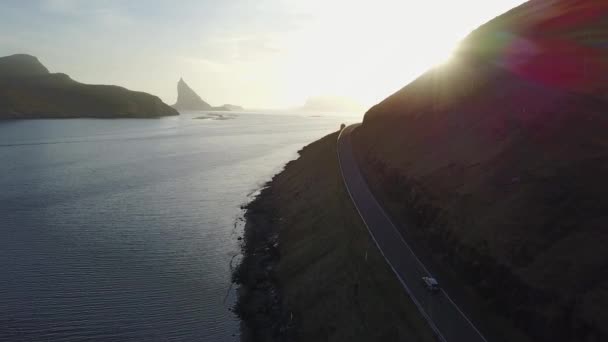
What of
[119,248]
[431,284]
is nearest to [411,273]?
[431,284]

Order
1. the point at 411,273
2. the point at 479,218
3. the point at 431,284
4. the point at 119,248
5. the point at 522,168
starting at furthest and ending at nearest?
1. the point at 119,248
2. the point at 522,168
3. the point at 479,218
4. the point at 411,273
5. the point at 431,284

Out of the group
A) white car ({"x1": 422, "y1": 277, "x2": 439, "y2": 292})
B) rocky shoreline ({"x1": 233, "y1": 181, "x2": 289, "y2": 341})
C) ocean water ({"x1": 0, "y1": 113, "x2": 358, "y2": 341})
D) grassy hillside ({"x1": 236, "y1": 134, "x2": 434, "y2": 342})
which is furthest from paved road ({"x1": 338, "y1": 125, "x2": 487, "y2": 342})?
ocean water ({"x1": 0, "y1": 113, "x2": 358, "y2": 341})

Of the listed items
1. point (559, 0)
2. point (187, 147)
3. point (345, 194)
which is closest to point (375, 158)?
point (345, 194)

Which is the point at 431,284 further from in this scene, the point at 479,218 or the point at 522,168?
the point at 522,168

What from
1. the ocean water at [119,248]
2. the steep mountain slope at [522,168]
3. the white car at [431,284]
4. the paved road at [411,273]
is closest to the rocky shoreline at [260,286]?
the ocean water at [119,248]

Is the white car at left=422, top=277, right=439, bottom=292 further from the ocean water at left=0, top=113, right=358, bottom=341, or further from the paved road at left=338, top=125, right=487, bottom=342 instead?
the ocean water at left=0, top=113, right=358, bottom=341

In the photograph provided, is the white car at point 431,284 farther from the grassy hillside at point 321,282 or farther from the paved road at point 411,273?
the grassy hillside at point 321,282
